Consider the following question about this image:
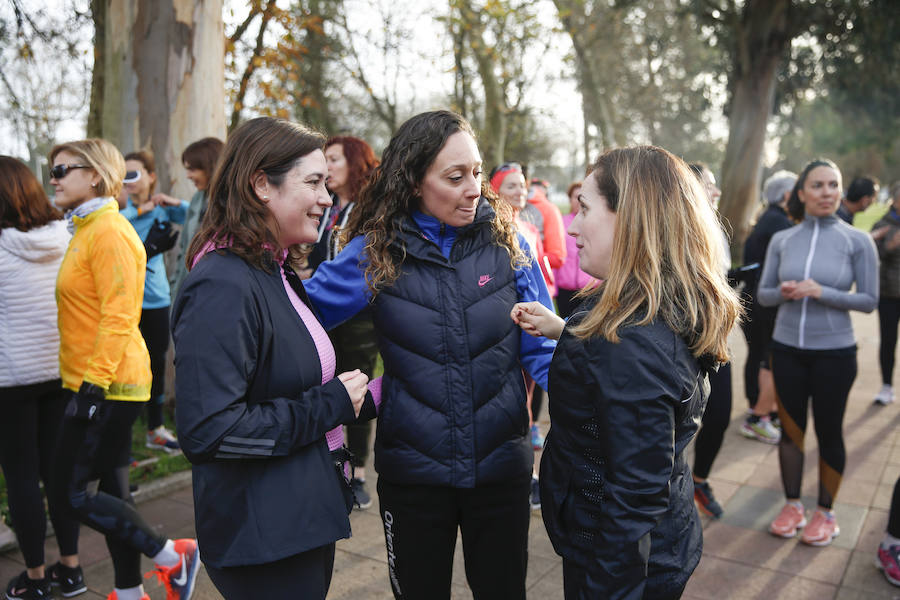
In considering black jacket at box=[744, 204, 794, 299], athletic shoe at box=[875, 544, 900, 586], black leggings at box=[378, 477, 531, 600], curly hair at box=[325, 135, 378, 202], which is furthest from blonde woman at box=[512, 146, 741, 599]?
black jacket at box=[744, 204, 794, 299]

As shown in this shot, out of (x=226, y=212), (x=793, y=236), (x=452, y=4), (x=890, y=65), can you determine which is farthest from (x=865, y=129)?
(x=226, y=212)

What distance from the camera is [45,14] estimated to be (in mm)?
9047

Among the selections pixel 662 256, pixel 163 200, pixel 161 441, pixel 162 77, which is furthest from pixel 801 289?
pixel 162 77

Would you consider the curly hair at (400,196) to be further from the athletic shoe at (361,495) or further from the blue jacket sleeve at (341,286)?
the athletic shoe at (361,495)

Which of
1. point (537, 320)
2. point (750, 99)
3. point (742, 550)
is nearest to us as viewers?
point (537, 320)

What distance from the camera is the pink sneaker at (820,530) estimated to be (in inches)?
158

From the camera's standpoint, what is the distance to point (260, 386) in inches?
72.8

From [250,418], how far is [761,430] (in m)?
5.38

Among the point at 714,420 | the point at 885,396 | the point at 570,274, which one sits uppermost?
the point at 570,274

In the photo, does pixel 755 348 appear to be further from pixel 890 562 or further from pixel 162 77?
pixel 162 77

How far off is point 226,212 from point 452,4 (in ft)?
37.7

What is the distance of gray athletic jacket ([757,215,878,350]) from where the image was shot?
4.04 m

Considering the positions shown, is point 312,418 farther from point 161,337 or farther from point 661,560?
point 161,337

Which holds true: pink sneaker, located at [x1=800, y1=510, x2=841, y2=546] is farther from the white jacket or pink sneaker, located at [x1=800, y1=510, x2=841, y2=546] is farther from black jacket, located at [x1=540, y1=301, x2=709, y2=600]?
the white jacket
